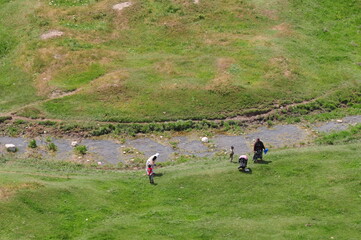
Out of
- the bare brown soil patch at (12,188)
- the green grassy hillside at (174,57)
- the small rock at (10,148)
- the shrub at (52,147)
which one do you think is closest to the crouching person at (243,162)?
the green grassy hillside at (174,57)

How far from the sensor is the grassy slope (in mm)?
38750

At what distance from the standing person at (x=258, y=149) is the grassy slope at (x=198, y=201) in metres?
1.19

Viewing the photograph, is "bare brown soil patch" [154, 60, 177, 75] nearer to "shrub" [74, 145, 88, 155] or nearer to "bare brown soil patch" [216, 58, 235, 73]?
"bare brown soil patch" [216, 58, 235, 73]

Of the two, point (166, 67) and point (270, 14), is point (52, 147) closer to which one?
point (166, 67)

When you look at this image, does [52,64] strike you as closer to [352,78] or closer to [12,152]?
[12,152]

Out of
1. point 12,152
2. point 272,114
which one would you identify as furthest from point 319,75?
point 12,152

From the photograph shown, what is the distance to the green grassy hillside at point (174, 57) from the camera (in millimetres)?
65000

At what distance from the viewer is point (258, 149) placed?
48906mm

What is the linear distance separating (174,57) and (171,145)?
1780cm

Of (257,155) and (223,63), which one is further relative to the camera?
(223,63)

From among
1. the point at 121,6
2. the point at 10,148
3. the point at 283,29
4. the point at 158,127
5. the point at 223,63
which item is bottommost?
the point at 158,127

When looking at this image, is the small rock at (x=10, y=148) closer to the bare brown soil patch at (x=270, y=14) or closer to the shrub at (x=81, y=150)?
the shrub at (x=81, y=150)

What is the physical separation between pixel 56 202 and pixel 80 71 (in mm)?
31000

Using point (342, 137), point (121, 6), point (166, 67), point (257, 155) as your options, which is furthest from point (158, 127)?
point (121, 6)
